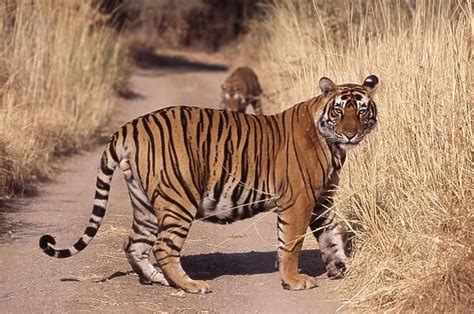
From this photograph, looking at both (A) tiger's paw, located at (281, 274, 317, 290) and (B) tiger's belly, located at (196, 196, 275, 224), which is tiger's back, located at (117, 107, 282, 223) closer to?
(B) tiger's belly, located at (196, 196, 275, 224)

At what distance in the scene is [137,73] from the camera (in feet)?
83.7

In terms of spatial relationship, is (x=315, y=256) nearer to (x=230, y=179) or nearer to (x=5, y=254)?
(x=230, y=179)

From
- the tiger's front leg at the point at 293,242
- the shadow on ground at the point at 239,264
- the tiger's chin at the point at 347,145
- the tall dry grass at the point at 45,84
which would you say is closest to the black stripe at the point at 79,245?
the shadow on ground at the point at 239,264

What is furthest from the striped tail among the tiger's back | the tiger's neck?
the tiger's neck

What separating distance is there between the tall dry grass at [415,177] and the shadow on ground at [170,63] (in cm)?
1801

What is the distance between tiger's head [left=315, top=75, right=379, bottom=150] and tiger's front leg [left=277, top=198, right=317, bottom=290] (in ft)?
1.61

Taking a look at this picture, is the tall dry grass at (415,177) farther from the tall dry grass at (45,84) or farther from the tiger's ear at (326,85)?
the tall dry grass at (45,84)

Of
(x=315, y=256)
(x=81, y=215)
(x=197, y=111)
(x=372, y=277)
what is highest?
(x=197, y=111)

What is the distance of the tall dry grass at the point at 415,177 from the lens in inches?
241

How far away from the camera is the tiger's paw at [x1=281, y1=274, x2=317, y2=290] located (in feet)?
22.8

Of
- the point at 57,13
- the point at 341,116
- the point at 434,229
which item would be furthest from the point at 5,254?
the point at 57,13

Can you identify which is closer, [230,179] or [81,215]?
[230,179]

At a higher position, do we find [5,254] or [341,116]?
[341,116]

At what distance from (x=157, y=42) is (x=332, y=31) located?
19.0 meters
